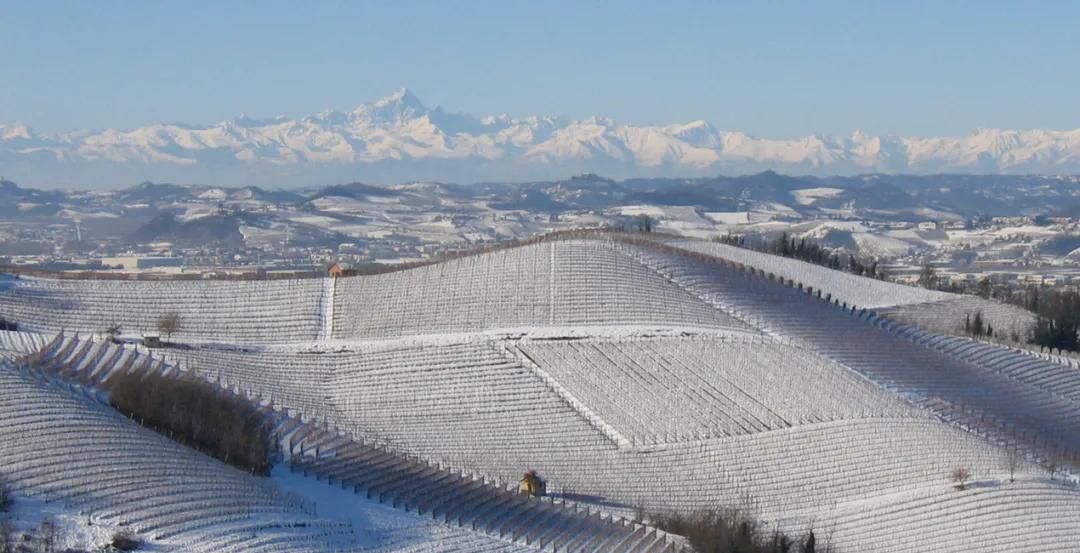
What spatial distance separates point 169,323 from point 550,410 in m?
16.5

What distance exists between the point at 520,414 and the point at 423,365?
19.1 ft

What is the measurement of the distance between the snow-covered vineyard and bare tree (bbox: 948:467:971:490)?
217mm

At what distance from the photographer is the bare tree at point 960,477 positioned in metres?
40.2

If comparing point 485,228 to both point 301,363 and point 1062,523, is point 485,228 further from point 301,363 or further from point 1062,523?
point 1062,523

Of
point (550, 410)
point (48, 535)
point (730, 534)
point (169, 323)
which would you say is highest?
point (48, 535)

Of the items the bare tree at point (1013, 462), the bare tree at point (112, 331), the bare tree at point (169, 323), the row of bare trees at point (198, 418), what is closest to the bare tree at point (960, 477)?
the bare tree at point (1013, 462)

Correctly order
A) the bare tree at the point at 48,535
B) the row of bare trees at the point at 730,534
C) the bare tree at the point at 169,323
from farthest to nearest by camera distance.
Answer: the bare tree at the point at 169,323 < the row of bare trees at the point at 730,534 < the bare tree at the point at 48,535

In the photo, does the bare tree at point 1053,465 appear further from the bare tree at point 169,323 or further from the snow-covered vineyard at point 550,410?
the bare tree at point 169,323

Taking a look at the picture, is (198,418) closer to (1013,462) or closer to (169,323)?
(169,323)

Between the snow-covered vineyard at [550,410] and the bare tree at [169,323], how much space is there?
27.0 inches

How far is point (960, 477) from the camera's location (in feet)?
132

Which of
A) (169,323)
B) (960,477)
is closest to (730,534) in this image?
(960,477)

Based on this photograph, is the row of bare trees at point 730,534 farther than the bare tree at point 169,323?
No

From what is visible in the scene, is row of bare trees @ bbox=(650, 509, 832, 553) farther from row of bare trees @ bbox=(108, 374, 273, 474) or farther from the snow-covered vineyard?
row of bare trees @ bbox=(108, 374, 273, 474)
